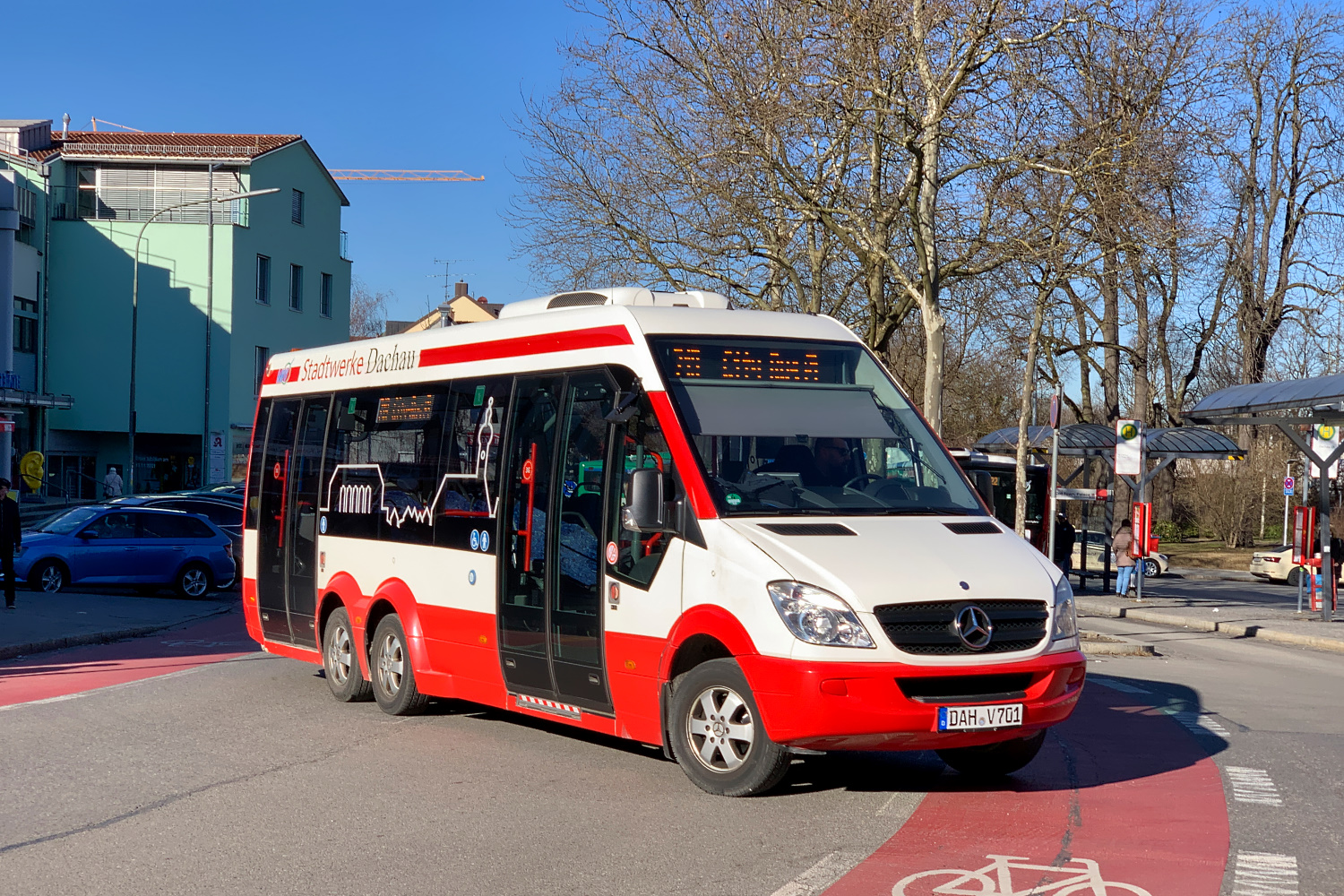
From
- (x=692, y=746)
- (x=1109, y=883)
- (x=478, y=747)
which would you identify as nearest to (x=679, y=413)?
(x=692, y=746)

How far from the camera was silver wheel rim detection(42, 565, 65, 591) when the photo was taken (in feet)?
76.3

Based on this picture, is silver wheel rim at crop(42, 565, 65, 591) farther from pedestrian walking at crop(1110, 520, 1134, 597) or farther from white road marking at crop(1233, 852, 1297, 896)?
white road marking at crop(1233, 852, 1297, 896)

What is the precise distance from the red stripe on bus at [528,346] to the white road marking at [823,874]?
3.32 meters

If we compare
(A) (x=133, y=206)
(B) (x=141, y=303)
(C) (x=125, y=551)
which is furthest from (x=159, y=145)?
(C) (x=125, y=551)

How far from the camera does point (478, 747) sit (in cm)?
923

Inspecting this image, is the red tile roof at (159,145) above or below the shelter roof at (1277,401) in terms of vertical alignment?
above

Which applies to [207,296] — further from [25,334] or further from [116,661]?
[116,661]

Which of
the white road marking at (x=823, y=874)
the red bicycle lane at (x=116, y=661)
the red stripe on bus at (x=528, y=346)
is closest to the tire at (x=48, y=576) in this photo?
the red bicycle lane at (x=116, y=661)

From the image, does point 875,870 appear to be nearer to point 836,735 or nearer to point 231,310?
point 836,735

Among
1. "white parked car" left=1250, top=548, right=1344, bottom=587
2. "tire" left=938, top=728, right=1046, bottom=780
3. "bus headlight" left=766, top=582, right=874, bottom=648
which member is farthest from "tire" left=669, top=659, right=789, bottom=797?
"white parked car" left=1250, top=548, right=1344, bottom=587

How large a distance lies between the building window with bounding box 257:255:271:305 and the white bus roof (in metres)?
45.6

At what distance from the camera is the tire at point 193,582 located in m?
24.0

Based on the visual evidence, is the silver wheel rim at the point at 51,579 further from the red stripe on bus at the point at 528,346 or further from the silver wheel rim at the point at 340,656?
the red stripe on bus at the point at 528,346

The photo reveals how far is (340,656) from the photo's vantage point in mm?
11328
